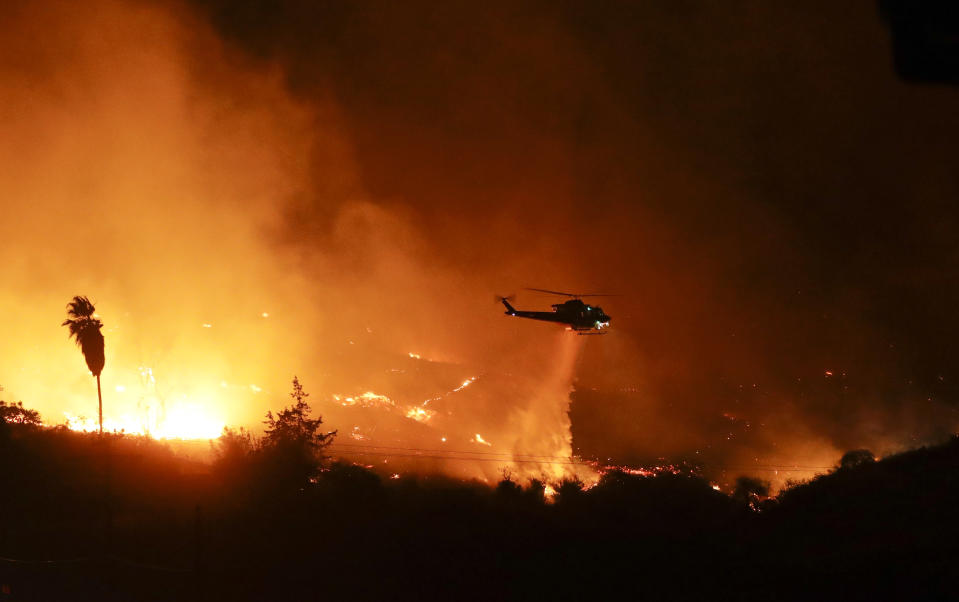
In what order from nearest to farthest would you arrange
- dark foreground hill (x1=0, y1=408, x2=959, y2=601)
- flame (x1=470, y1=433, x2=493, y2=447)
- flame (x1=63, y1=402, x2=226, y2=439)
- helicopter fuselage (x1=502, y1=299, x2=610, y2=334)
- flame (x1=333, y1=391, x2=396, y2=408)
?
dark foreground hill (x1=0, y1=408, x2=959, y2=601) → helicopter fuselage (x1=502, y1=299, x2=610, y2=334) → flame (x1=63, y1=402, x2=226, y2=439) → flame (x1=470, y1=433, x2=493, y2=447) → flame (x1=333, y1=391, x2=396, y2=408)

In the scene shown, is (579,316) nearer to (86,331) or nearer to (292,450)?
(292,450)

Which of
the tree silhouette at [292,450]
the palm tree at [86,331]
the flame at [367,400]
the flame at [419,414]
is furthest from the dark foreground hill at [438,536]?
the flame at [419,414]

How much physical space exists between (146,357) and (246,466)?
86.8m

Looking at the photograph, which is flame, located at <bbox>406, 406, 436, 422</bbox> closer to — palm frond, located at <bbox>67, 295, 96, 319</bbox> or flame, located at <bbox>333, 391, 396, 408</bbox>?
flame, located at <bbox>333, 391, 396, 408</bbox>

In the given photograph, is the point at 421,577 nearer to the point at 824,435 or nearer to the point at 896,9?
the point at 896,9

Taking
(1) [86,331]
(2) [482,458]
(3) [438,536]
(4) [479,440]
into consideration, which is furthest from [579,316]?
(4) [479,440]

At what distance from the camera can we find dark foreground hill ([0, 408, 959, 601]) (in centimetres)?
2916

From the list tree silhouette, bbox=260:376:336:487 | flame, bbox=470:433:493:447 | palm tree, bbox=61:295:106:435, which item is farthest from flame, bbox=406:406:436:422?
palm tree, bbox=61:295:106:435

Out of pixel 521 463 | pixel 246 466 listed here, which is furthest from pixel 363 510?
pixel 521 463

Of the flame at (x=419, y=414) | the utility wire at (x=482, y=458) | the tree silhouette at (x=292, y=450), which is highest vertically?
the flame at (x=419, y=414)

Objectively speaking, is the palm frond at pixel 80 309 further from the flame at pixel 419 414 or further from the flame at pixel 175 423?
the flame at pixel 419 414

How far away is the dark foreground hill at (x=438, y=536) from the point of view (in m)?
29.2

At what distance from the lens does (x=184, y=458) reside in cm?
6381

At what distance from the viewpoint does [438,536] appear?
44156 mm
